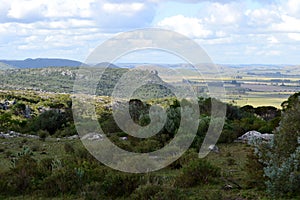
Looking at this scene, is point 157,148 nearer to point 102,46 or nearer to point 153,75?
point 102,46

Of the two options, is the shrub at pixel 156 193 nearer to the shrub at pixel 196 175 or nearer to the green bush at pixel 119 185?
the green bush at pixel 119 185

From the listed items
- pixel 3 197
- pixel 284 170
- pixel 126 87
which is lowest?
pixel 3 197

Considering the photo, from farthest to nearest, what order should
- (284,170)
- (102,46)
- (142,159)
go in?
(102,46)
(142,159)
(284,170)

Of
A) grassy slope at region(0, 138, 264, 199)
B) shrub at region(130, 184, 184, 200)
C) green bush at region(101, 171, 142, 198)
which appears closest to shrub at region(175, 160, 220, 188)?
grassy slope at region(0, 138, 264, 199)

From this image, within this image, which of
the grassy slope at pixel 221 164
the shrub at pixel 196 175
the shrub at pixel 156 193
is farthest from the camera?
the shrub at pixel 196 175

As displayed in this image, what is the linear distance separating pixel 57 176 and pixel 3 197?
1253 mm

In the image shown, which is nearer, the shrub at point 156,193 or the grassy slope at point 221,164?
the shrub at point 156,193

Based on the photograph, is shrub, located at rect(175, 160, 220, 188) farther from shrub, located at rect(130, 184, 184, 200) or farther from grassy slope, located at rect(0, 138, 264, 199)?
shrub, located at rect(130, 184, 184, 200)

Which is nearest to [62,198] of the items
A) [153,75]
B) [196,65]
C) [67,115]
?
[196,65]

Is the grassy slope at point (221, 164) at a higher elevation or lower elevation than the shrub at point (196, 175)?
lower

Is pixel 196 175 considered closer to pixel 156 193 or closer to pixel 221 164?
pixel 156 193

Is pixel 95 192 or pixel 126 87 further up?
pixel 126 87

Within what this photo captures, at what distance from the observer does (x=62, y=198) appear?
823 centimetres

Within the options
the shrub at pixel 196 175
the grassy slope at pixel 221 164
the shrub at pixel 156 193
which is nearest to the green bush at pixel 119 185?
the shrub at pixel 156 193
